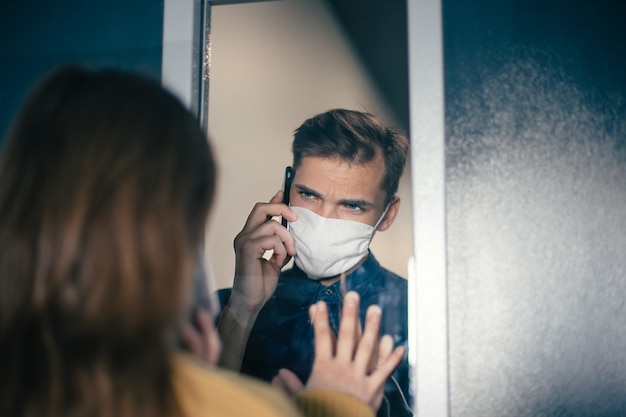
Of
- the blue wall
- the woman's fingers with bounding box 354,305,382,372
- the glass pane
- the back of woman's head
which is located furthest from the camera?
the blue wall

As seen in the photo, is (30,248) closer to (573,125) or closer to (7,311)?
(7,311)

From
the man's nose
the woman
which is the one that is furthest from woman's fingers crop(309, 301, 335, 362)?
the woman

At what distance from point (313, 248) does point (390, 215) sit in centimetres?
21

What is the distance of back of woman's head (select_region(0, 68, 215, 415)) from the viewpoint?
1.75ft

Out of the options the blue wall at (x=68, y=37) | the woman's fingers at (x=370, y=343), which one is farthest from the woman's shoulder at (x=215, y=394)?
the blue wall at (x=68, y=37)

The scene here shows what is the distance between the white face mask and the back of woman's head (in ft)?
2.70

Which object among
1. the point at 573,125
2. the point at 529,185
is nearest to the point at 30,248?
the point at 529,185

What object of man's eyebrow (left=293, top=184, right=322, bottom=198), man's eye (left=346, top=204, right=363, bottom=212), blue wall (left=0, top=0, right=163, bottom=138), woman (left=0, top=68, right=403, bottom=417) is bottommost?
woman (left=0, top=68, right=403, bottom=417)

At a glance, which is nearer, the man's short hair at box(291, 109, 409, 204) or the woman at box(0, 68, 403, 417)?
the woman at box(0, 68, 403, 417)

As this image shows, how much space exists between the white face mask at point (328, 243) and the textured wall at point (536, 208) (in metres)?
0.22

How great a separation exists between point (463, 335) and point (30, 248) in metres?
1.05

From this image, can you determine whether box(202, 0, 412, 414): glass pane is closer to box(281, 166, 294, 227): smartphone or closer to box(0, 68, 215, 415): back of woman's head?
box(281, 166, 294, 227): smartphone

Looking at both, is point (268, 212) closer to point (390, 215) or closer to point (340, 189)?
point (340, 189)

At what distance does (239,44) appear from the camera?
1494 millimetres
